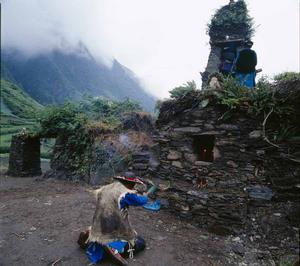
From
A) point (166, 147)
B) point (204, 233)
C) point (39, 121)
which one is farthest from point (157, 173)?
point (39, 121)

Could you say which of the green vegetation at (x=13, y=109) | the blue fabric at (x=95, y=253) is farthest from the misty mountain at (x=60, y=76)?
the blue fabric at (x=95, y=253)

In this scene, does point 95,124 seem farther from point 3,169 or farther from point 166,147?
point 3,169

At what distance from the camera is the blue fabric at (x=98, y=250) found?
3.94 meters

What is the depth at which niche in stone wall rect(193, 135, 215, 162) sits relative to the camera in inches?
247

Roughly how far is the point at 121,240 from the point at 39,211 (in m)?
3.24

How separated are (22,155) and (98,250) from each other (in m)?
9.80

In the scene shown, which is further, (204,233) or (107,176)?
(107,176)

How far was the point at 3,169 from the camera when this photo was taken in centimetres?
1379

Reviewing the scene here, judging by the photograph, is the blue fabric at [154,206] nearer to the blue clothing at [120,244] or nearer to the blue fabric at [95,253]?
the blue clothing at [120,244]

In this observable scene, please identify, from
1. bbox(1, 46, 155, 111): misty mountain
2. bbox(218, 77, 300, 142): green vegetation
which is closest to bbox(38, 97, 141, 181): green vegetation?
bbox(218, 77, 300, 142): green vegetation

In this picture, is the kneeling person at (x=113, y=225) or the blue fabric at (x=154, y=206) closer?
the kneeling person at (x=113, y=225)

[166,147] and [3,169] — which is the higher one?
[166,147]

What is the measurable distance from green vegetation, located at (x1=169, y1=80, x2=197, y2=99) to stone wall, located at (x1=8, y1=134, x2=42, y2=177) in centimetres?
828

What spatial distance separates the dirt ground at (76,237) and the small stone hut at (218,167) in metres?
0.42
